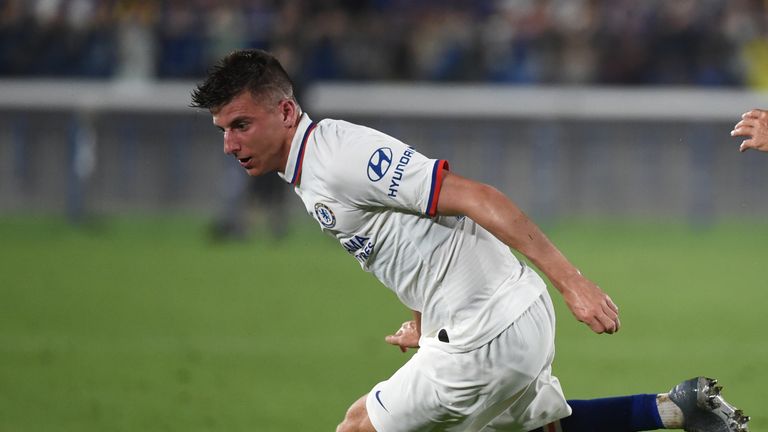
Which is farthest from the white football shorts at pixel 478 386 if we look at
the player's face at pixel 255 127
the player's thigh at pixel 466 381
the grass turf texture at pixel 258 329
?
the grass turf texture at pixel 258 329

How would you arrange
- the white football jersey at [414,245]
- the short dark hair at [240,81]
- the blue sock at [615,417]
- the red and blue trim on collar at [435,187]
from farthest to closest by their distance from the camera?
the blue sock at [615,417]
the short dark hair at [240,81]
the white football jersey at [414,245]
the red and blue trim on collar at [435,187]

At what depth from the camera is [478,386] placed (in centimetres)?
445

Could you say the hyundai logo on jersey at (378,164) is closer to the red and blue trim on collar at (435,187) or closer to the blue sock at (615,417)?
the red and blue trim on collar at (435,187)

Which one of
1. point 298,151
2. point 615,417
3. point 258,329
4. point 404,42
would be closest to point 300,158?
point 298,151

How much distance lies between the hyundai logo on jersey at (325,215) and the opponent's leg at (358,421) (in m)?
0.70

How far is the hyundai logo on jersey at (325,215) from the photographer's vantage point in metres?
4.46

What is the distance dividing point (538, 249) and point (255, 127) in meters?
1.10

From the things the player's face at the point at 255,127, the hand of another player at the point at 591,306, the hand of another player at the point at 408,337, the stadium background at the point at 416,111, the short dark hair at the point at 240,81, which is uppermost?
the stadium background at the point at 416,111

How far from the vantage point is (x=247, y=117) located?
4.47 m

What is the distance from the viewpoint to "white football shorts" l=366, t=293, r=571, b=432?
444cm

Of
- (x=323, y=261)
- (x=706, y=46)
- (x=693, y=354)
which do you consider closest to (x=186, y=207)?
(x=323, y=261)

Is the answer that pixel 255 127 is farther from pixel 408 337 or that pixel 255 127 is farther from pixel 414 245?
pixel 408 337

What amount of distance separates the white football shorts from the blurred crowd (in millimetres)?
12803

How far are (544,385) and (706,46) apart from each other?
46.8ft
